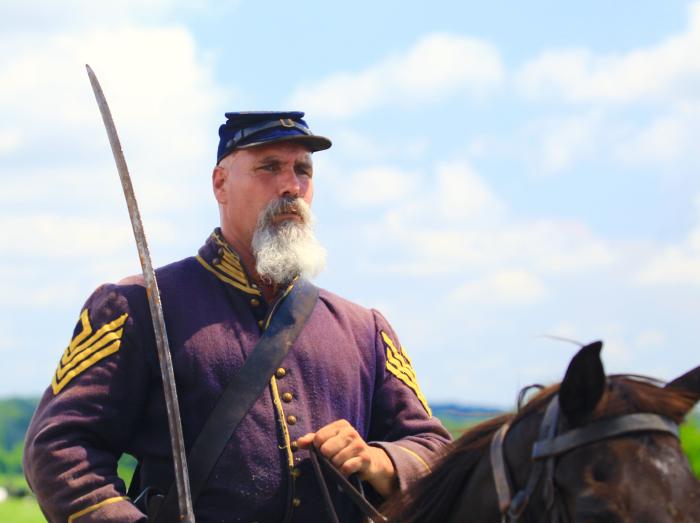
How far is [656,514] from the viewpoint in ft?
11.7

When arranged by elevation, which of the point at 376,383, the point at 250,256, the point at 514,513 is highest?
the point at 250,256

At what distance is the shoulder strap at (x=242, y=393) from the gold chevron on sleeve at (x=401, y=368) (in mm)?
505

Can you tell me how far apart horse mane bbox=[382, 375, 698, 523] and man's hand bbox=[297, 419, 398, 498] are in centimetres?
60

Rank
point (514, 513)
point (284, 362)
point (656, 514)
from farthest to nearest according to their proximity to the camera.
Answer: point (284, 362)
point (514, 513)
point (656, 514)

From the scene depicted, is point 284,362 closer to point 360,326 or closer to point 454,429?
point 360,326

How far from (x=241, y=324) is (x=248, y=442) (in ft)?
1.88

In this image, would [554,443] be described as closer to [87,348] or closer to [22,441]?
[87,348]

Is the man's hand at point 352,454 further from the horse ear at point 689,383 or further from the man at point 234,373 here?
the horse ear at point 689,383

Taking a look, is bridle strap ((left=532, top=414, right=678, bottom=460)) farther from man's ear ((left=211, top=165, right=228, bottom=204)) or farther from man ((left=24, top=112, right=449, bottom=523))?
man's ear ((left=211, top=165, right=228, bottom=204))

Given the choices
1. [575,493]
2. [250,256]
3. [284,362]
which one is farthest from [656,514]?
[250,256]

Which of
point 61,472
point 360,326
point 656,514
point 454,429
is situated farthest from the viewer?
point 360,326

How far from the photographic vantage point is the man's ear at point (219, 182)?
606cm

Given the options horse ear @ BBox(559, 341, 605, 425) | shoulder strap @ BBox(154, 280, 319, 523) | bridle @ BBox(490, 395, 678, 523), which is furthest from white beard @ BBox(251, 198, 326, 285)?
horse ear @ BBox(559, 341, 605, 425)

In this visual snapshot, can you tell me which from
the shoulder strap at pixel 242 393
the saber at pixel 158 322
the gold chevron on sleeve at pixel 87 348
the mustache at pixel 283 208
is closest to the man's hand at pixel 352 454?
the shoulder strap at pixel 242 393
